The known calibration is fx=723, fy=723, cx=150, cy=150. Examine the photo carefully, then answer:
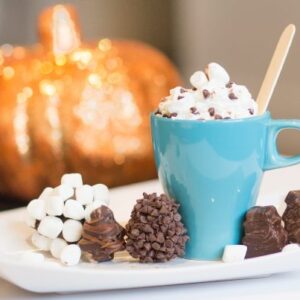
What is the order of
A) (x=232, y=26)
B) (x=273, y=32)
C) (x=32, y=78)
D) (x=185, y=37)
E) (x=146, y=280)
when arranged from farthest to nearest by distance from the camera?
(x=185, y=37)
(x=232, y=26)
(x=273, y=32)
(x=32, y=78)
(x=146, y=280)

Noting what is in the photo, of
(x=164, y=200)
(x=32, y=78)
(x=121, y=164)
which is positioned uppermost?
(x=164, y=200)

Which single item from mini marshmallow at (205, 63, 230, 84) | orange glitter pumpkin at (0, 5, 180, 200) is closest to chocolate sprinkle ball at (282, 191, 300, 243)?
mini marshmallow at (205, 63, 230, 84)

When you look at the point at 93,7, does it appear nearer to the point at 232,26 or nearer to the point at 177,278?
the point at 232,26

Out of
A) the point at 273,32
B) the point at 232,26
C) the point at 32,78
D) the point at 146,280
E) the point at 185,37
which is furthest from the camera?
the point at 185,37

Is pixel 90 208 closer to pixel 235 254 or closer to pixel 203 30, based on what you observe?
pixel 235 254

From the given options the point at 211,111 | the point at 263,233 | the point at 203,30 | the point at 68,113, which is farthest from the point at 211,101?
the point at 203,30

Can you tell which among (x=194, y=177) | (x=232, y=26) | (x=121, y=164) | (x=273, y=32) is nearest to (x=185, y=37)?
(x=232, y=26)
